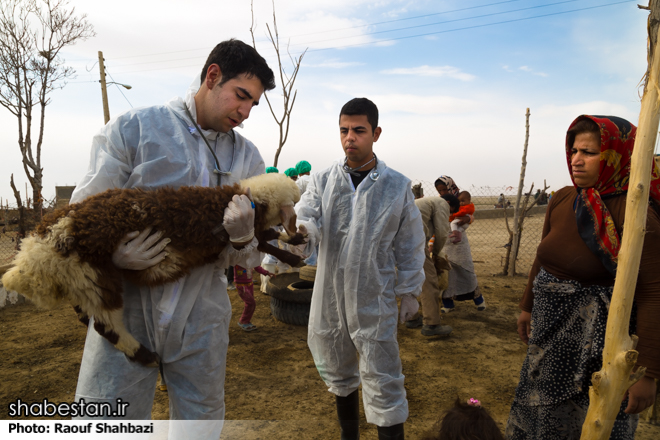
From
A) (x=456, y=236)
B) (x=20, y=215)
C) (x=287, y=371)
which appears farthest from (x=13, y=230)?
(x=456, y=236)

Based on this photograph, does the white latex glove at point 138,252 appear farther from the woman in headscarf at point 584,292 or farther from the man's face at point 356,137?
the woman in headscarf at point 584,292

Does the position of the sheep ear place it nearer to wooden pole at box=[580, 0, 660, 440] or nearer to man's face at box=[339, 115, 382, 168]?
man's face at box=[339, 115, 382, 168]

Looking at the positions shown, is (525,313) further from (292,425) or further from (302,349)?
(302,349)

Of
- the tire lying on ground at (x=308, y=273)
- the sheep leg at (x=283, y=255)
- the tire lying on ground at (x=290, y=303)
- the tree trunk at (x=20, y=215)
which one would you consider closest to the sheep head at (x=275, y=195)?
the sheep leg at (x=283, y=255)

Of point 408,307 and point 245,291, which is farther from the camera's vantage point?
point 245,291

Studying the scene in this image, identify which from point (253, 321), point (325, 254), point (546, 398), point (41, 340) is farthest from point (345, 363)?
point (41, 340)

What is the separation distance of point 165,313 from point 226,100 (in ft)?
3.30

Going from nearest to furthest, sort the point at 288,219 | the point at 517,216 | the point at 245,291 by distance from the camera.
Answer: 1. the point at 288,219
2. the point at 245,291
3. the point at 517,216

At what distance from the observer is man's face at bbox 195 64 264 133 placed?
175cm

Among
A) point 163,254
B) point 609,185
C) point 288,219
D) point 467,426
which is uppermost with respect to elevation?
point 609,185

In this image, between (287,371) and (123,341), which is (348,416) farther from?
(123,341)

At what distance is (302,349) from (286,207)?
116 inches

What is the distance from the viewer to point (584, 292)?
181 cm

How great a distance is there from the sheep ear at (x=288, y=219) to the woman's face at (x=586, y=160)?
146cm
